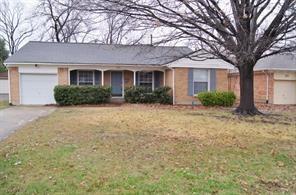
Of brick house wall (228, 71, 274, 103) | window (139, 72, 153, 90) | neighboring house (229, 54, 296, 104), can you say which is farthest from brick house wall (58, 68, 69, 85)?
brick house wall (228, 71, 274, 103)

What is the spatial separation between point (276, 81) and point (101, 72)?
1266 cm

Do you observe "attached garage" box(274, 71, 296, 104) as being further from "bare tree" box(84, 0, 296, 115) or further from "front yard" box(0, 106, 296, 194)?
"front yard" box(0, 106, 296, 194)

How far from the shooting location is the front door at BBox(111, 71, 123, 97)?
85.4 ft

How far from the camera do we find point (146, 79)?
87.8 feet

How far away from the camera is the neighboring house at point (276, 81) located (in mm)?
25959

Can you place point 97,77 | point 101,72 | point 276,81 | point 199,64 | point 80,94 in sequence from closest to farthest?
point 80,94
point 199,64
point 101,72
point 97,77
point 276,81

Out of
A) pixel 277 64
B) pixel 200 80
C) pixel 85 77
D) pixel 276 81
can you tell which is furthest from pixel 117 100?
pixel 277 64

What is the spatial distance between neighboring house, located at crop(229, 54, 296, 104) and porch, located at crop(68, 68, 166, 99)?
7.35 metres

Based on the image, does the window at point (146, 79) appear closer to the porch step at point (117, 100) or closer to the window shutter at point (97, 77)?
the porch step at point (117, 100)

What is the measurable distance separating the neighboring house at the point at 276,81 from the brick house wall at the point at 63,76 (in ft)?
45.6

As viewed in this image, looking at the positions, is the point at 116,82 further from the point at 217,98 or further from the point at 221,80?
the point at 217,98

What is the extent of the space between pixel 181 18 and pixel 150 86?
567 inches

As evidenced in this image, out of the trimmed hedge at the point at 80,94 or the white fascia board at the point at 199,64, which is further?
the white fascia board at the point at 199,64

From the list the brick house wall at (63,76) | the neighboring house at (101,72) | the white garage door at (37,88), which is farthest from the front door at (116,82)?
the white garage door at (37,88)
